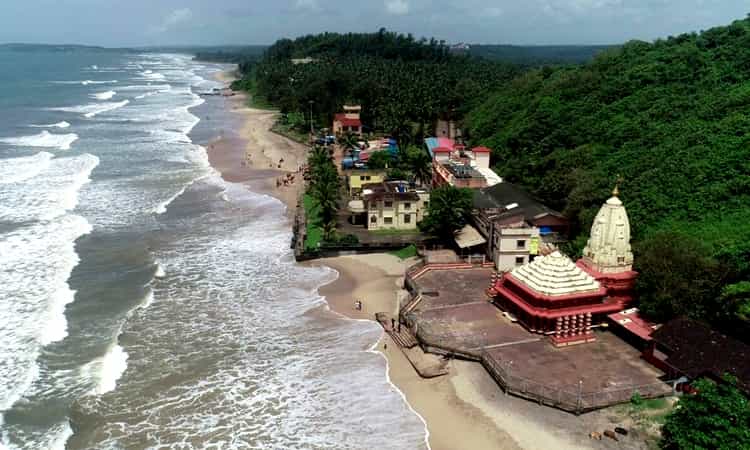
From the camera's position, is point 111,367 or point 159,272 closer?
point 111,367

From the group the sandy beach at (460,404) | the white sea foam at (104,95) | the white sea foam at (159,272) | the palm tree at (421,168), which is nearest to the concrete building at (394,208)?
the sandy beach at (460,404)

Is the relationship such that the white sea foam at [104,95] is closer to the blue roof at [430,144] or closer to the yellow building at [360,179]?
the blue roof at [430,144]

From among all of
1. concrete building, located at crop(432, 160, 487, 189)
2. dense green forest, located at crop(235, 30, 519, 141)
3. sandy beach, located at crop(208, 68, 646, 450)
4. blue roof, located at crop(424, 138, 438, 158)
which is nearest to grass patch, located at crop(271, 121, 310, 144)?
dense green forest, located at crop(235, 30, 519, 141)

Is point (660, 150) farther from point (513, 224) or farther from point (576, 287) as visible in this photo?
point (576, 287)

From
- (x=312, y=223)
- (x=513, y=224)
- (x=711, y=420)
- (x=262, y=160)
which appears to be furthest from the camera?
(x=262, y=160)

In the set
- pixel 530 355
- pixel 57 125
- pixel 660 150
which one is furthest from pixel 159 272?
pixel 57 125

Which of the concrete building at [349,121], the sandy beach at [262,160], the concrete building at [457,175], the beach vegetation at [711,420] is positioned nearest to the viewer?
the beach vegetation at [711,420]

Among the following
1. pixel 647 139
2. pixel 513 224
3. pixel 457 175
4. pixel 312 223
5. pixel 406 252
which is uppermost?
pixel 647 139

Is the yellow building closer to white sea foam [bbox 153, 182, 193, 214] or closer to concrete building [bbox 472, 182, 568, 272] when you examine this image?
concrete building [bbox 472, 182, 568, 272]
